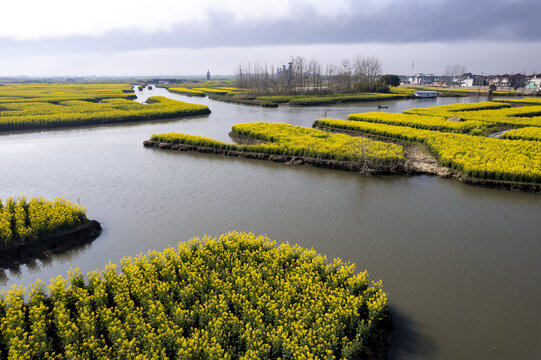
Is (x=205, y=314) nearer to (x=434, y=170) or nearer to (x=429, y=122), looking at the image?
(x=434, y=170)

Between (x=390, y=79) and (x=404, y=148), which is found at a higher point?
(x=390, y=79)

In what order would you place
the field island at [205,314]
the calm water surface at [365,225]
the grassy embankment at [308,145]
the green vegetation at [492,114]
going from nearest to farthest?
1. the field island at [205,314]
2. the calm water surface at [365,225]
3. the grassy embankment at [308,145]
4. the green vegetation at [492,114]

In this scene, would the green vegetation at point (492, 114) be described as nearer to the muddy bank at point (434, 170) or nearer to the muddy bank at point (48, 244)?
the muddy bank at point (434, 170)

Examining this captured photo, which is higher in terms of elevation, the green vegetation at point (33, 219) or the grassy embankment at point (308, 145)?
the grassy embankment at point (308, 145)

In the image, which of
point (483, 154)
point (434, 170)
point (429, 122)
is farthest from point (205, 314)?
point (429, 122)

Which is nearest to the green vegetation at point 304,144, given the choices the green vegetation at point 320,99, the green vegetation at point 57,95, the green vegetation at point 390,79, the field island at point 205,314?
the field island at point 205,314

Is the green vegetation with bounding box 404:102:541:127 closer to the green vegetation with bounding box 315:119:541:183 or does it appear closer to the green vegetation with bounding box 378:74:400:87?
the green vegetation with bounding box 315:119:541:183

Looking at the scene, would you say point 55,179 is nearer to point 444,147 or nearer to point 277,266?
point 277,266
